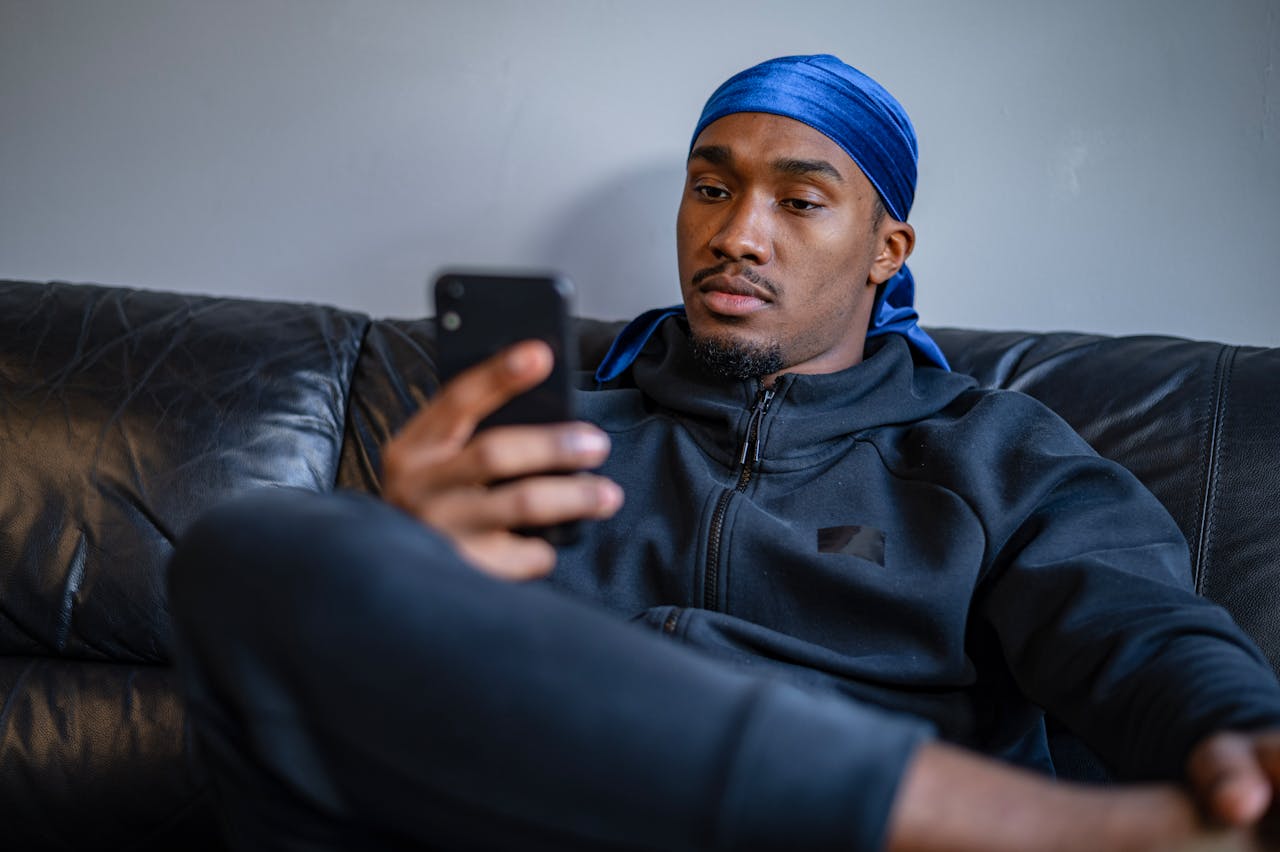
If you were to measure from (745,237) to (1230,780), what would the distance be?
0.85 metres

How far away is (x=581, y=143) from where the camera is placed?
164cm

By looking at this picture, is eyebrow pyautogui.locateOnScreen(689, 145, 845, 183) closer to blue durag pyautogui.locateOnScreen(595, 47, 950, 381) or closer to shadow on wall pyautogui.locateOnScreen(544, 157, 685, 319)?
blue durag pyautogui.locateOnScreen(595, 47, 950, 381)

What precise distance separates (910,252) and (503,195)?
0.63m

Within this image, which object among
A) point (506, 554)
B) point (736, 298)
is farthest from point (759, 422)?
point (506, 554)

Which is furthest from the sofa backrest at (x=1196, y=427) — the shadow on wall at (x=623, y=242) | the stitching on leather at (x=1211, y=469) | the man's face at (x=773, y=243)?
the shadow on wall at (x=623, y=242)

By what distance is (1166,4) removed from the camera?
4.78 ft

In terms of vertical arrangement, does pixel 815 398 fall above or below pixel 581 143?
below

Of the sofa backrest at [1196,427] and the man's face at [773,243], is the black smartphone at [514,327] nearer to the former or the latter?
the man's face at [773,243]

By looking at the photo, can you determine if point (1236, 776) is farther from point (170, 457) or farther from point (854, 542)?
point (170, 457)

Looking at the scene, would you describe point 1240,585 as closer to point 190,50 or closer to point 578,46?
point 578,46

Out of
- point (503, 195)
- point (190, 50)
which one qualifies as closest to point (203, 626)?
point (503, 195)

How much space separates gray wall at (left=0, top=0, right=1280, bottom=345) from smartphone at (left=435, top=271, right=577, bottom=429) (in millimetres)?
833

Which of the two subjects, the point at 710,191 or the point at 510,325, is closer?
the point at 510,325

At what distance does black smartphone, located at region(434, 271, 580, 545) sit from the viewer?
0.82 meters
